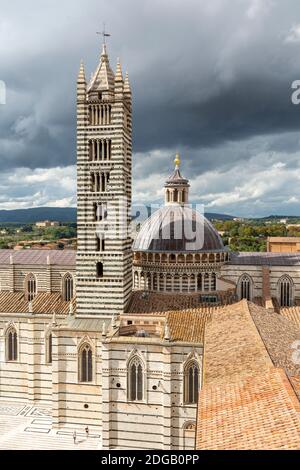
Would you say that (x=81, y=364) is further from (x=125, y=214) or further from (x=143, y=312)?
(x=125, y=214)

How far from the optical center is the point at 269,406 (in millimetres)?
13891

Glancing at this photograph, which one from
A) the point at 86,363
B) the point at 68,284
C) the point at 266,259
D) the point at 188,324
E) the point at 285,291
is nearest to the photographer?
the point at 188,324

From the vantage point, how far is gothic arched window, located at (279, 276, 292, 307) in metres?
35.3

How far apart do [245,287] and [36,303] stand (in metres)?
15.9

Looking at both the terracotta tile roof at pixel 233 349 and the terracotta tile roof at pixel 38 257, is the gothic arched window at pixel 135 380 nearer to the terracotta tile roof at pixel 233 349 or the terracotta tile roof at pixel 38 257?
the terracotta tile roof at pixel 233 349

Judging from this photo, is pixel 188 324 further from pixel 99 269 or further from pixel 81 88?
pixel 81 88

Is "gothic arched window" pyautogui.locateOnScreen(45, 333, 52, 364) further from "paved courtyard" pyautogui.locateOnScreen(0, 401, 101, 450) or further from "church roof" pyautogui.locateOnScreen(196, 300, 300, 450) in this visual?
"church roof" pyautogui.locateOnScreen(196, 300, 300, 450)

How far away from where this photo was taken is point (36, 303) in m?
35.8

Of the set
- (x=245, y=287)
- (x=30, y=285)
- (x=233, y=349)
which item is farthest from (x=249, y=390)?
(x=30, y=285)

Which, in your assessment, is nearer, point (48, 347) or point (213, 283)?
point (48, 347)

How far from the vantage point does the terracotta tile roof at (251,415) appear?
12.0 m

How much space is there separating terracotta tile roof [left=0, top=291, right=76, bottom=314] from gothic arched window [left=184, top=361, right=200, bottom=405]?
34.8 ft

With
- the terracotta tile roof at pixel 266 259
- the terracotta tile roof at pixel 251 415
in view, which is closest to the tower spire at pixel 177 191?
the terracotta tile roof at pixel 266 259
